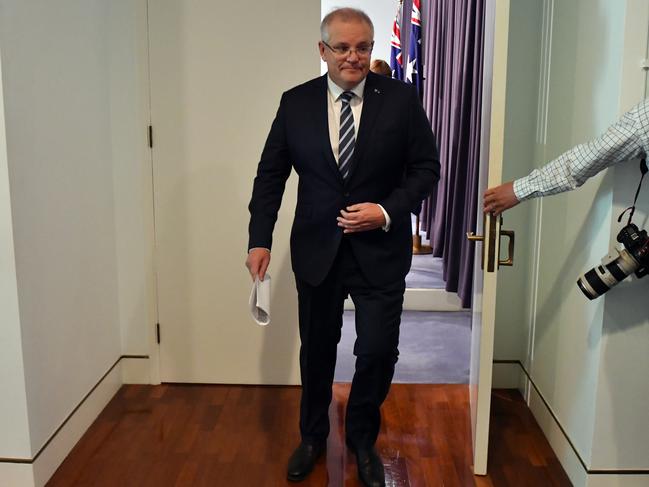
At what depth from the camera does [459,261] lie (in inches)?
163

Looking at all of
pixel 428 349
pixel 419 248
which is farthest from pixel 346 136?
Answer: pixel 419 248

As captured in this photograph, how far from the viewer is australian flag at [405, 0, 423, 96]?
516cm

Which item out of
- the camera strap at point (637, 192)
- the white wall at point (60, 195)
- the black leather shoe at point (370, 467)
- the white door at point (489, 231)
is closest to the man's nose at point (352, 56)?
the white door at point (489, 231)

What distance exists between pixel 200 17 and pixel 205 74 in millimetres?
225

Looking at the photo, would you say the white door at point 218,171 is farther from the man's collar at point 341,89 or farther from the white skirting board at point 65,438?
the man's collar at point 341,89

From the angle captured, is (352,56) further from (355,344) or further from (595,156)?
(355,344)

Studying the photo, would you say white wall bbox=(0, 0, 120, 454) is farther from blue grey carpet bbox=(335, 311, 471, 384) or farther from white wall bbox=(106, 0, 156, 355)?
blue grey carpet bbox=(335, 311, 471, 384)

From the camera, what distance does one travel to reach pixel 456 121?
3.98m

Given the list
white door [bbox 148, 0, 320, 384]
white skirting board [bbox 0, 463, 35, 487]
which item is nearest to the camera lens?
white door [bbox 148, 0, 320, 384]

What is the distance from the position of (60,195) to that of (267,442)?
116cm

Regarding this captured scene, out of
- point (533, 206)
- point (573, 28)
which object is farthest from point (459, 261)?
point (573, 28)

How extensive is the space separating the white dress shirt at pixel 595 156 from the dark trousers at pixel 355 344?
1.71 feet

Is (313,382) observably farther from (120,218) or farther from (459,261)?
(459,261)

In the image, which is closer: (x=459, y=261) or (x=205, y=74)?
(x=205, y=74)
